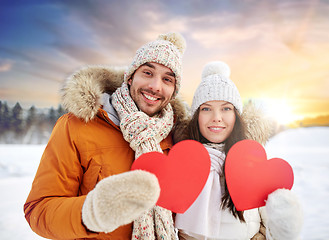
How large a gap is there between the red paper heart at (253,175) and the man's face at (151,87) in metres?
0.70

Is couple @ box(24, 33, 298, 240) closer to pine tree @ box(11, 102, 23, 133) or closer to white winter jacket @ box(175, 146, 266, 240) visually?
white winter jacket @ box(175, 146, 266, 240)

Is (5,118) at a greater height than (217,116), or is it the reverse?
(217,116)

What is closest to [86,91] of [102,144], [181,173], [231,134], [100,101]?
[100,101]

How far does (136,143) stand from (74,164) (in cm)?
41

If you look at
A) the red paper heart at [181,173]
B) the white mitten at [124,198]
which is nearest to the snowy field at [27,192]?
the red paper heart at [181,173]

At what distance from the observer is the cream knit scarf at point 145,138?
129 cm

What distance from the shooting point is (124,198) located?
2.59ft

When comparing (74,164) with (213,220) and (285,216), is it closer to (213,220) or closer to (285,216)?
(213,220)

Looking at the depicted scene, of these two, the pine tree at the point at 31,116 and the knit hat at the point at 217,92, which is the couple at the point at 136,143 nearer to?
the knit hat at the point at 217,92

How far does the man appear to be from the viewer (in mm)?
1022

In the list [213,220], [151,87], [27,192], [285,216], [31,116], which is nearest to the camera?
[285,216]

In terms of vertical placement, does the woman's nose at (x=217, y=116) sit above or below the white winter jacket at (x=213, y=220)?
above

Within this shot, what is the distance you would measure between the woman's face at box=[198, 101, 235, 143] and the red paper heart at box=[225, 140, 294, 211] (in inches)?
14.9

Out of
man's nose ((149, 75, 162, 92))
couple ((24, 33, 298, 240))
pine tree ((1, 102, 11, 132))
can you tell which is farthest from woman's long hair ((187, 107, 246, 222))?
pine tree ((1, 102, 11, 132))
